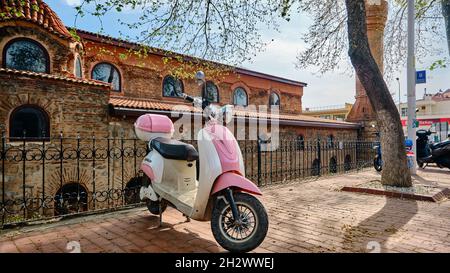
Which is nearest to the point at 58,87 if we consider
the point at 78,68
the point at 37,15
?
the point at 78,68

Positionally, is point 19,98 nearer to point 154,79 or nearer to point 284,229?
point 154,79

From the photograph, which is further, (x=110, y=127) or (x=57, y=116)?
(x=110, y=127)

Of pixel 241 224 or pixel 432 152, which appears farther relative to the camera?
pixel 432 152

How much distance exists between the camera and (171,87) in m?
14.7

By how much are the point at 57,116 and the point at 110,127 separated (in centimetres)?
158

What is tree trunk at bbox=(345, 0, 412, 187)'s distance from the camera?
6316 mm

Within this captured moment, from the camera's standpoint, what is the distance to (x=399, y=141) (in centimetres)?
630

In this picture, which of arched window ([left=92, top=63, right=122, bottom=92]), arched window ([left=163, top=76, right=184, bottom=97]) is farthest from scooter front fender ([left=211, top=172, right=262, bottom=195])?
arched window ([left=163, top=76, right=184, bottom=97])

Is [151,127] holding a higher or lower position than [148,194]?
higher

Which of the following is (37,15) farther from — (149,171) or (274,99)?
(274,99)

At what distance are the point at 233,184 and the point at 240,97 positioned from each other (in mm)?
15509

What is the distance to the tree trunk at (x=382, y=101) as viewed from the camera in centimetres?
632

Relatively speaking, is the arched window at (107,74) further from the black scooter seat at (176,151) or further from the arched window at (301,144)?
the black scooter seat at (176,151)

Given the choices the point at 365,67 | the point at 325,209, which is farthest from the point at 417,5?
the point at 325,209
